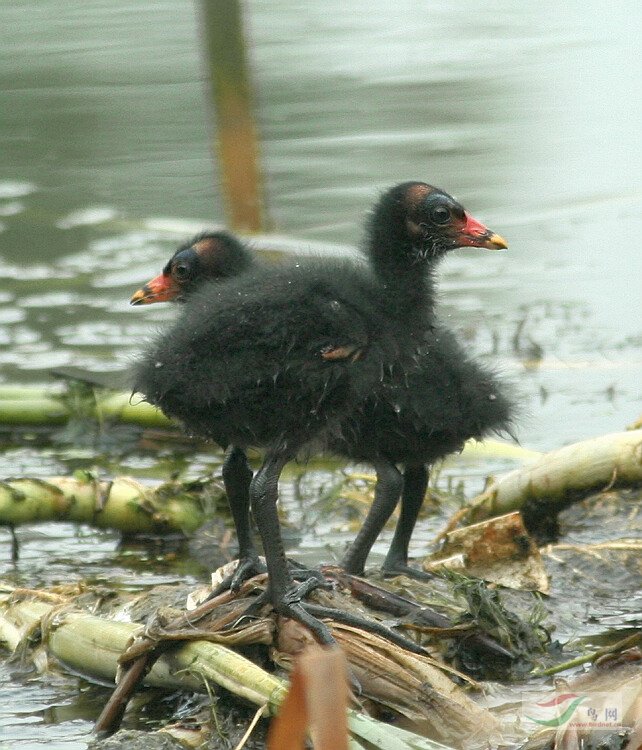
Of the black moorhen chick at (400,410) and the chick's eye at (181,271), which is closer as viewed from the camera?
the black moorhen chick at (400,410)

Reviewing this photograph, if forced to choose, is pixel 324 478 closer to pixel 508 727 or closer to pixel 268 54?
pixel 508 727

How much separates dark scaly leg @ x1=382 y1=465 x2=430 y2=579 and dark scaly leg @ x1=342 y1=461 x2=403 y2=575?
0.45 feet

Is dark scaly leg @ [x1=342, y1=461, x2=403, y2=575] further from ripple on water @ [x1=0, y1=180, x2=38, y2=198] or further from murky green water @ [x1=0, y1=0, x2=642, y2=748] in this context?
ripple on water @ [x1=0, y1=180, x2=38, y2=198]

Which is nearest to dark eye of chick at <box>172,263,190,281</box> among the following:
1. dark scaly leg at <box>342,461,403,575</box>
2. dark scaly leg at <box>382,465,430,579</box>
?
dark scaly leg at <box>342,461,403,575</box>

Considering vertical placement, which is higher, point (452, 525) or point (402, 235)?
point (402, 235)

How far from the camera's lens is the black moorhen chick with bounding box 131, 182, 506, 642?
4098mm

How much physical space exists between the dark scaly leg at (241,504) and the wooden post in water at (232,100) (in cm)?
416

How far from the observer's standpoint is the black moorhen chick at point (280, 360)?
410 centimetres

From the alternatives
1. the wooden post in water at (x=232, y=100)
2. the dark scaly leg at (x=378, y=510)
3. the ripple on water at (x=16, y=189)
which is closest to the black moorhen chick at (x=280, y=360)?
the dark scaly leg at (x=378, y=510)

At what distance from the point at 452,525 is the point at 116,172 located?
6.96m

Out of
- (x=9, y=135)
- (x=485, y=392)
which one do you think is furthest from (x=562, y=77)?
(x=485, y=392)

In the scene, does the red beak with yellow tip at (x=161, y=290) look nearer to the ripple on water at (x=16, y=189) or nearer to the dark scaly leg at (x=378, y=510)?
the dark scaly leg at (x=378, y=510)

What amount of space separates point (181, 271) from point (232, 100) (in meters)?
3.68

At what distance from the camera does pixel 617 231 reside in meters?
10.3
